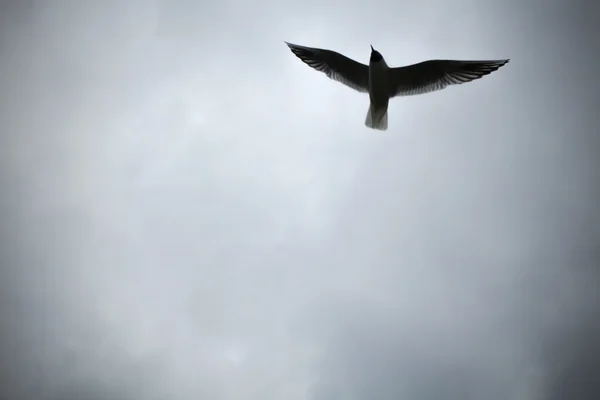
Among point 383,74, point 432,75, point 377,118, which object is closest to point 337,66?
point 383,74

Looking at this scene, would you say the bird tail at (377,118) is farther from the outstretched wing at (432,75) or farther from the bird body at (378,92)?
the outstretched wing at (432,75)

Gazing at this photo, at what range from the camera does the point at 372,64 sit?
402 inches

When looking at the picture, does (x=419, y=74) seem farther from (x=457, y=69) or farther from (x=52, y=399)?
(x=52, y=399)

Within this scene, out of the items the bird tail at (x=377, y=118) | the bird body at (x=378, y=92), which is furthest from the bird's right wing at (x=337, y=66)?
the bird tail at (x=377, y=118)

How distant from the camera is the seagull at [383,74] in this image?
10.2m

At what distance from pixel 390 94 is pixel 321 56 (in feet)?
5.90

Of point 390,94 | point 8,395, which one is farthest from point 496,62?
point 8,395

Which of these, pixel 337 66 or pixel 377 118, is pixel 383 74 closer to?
pixel 377 118

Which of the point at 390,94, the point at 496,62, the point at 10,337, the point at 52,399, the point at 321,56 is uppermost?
the point at 10,337

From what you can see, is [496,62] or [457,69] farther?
[457,69]

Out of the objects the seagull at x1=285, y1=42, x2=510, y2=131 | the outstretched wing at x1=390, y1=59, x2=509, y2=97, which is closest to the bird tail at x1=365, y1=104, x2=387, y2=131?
the seagull at x1=285, y1=42, x2=510, y2=131

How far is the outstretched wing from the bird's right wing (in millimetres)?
682

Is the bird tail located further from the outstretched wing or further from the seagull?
the outstretched wing

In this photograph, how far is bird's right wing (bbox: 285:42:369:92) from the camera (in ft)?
34.9
